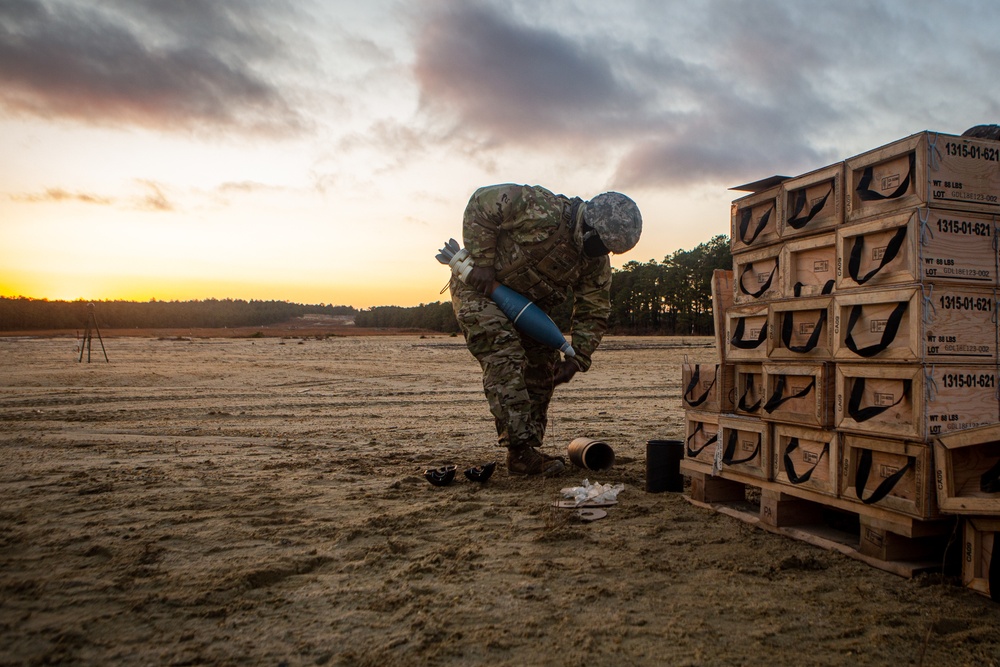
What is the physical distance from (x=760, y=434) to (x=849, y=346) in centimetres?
88

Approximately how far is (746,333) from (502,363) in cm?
204

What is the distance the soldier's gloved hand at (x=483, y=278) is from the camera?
5.81m

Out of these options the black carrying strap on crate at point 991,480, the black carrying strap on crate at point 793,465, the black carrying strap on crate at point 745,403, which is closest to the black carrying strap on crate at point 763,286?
the black carrying strap on crate at point 745,403

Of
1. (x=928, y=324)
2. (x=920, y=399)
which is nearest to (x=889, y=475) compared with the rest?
(x=920, y=399)

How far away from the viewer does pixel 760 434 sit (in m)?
4.21

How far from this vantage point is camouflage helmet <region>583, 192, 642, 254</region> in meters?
5.50

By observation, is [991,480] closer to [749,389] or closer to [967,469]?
[967,469]

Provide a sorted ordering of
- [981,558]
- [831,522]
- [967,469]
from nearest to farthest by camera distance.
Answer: [981,558] < [967,469] < [831,522]

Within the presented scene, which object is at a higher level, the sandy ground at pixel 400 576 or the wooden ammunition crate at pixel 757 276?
the wooden ammunition crate at pixel 757 276

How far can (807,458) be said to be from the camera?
386 cm

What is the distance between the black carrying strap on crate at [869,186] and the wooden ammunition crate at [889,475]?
1.28m

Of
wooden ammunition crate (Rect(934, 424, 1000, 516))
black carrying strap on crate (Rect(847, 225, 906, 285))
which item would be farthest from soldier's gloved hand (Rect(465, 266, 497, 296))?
wooden ammunition crate (Rect(934, 424, 1000, 516))

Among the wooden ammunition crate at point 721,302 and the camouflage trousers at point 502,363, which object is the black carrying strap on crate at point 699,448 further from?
the camouflage trousers at point 502,363

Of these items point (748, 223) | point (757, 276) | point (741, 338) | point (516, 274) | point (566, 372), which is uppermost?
point (748, 223)
